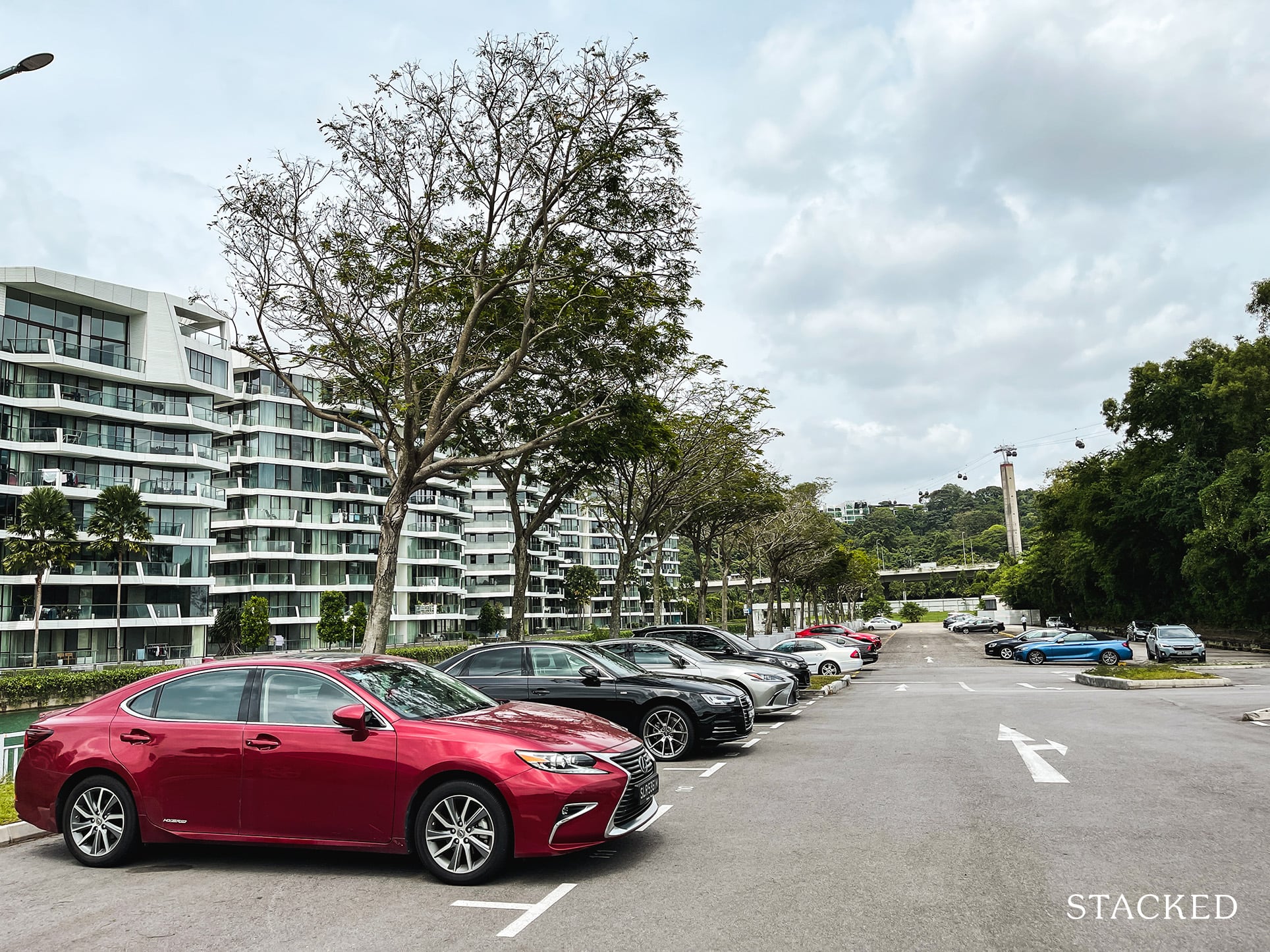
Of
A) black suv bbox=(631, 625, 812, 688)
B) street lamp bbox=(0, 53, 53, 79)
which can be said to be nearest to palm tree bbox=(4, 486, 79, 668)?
black suv bbox=(631, 625, 812, 688)

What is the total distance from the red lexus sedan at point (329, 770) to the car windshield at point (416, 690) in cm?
2

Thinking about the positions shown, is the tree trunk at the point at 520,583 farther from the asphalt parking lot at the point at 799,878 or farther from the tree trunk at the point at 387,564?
the asphalt parking lot at the point at 799,878

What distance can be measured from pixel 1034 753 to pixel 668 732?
4664 millimetres

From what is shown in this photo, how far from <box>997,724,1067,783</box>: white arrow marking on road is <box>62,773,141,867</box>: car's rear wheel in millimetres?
8478

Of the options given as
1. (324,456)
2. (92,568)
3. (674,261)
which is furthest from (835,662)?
(324,456)

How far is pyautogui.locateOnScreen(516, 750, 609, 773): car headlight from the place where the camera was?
21.6 ft

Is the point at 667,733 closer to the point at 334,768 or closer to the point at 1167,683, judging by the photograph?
the point at 334,768

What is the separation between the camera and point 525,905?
601 cm

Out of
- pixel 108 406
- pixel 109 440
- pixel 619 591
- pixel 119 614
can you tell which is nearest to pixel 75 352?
pixel 108 406

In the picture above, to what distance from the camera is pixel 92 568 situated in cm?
5000

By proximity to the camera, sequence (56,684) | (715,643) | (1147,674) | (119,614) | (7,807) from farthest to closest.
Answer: (119,614), (56,684), (1147,674), (715,643), (7,807)

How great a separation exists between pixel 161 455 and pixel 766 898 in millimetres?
56389

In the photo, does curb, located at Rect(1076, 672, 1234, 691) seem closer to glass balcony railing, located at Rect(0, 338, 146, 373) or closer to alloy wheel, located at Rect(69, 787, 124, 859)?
alloy wheel, located at Rect(69, 787, 124, 859)

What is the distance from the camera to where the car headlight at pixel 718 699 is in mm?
12250
